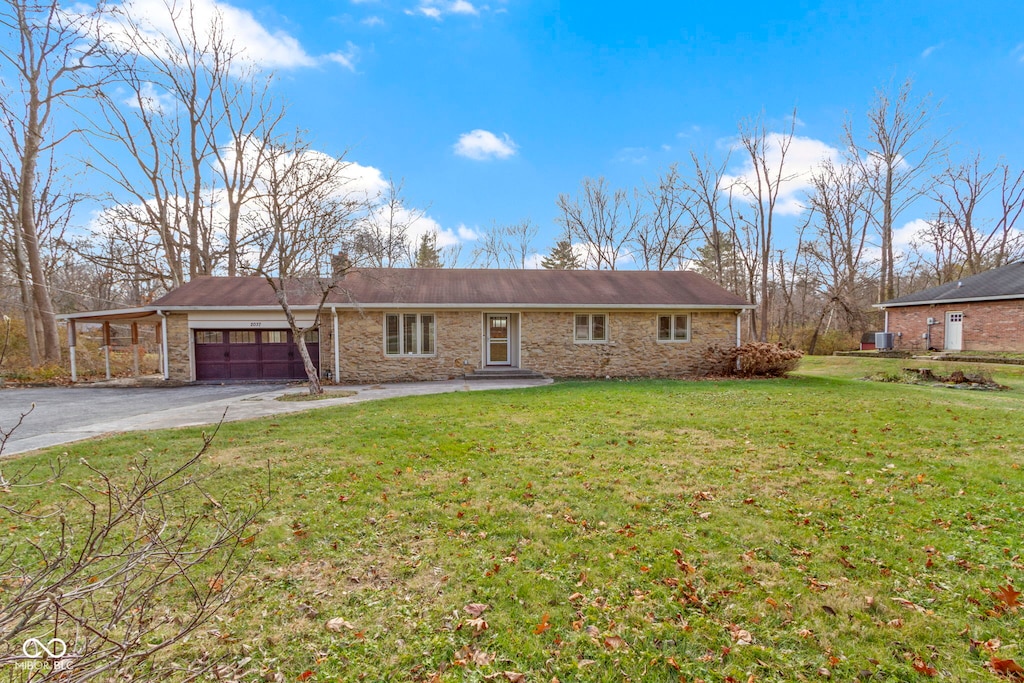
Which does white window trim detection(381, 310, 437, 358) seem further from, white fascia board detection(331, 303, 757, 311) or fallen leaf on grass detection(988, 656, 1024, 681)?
fallen leaf on grass detection(988, 656, 1024, 681)

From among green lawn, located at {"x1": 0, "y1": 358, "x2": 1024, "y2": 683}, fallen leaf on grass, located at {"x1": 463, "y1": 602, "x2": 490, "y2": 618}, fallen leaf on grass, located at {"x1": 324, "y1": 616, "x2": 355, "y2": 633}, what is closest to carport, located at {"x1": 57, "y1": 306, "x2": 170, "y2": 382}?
green lawn, located at {"x1": 0, "y1": 358, "x2": 1024, "y2": 683}

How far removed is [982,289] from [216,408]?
29142mm

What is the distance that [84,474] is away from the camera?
512cm

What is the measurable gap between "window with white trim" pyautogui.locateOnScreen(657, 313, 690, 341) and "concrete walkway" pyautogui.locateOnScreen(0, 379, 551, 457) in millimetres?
4845

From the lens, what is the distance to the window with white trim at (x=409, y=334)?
48.6ft

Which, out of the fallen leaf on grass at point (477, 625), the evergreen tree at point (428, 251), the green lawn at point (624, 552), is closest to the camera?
the green lawn at point (624, 552)

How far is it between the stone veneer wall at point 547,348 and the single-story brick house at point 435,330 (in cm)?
3

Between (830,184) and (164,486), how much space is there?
33069mm

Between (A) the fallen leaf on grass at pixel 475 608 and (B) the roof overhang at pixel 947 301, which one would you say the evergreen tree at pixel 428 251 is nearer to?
(B) the roof overhang at pixel 947 301

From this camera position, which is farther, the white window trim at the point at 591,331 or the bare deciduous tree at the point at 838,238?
the bare deciduous tree at the point at 838,238

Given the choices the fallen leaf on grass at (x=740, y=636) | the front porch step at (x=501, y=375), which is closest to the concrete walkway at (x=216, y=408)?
the front porch step at (x=501, y=375)

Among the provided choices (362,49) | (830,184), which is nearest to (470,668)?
(362,49)

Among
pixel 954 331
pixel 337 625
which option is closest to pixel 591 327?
pixel 337 625

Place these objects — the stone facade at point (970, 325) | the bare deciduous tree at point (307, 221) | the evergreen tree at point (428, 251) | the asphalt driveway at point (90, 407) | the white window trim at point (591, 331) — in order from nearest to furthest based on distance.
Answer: the asphalt driveway at point (90, 407) → the bare deciduous tree at point (307, 221) → the white window trim at point (591, 331) → the stone facade at point (970, 325) → the evergreen tree at point (428, 251)
